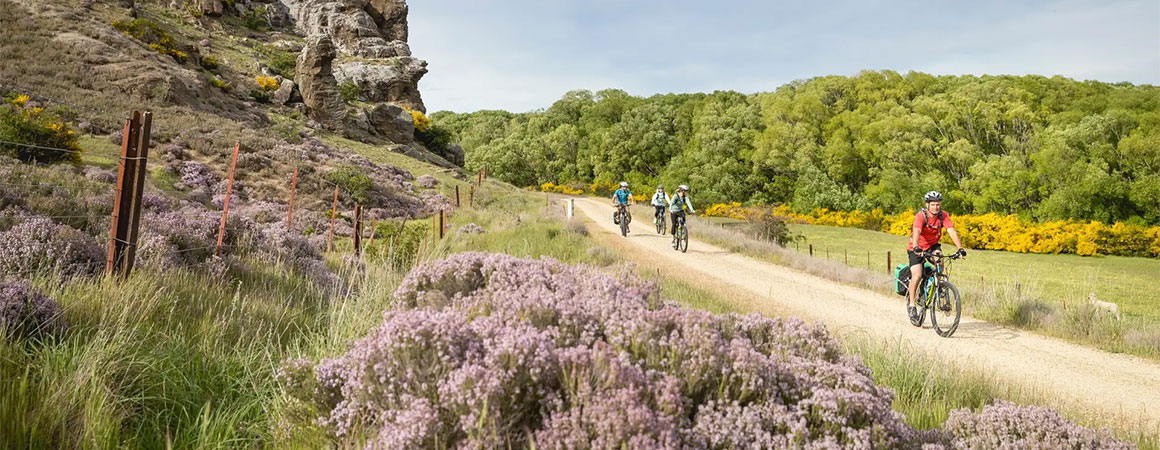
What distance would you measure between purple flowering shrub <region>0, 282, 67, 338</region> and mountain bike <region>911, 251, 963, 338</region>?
34.2 feet

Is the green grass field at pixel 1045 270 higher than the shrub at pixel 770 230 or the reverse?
the reverse

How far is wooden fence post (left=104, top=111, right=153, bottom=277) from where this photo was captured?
5.81 m

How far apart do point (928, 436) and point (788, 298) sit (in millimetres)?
8802

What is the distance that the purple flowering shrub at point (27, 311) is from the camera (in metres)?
3.66

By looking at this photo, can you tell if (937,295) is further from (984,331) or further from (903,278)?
(984,331)

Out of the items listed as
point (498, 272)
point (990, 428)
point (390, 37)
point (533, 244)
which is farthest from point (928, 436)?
point (390, 37)

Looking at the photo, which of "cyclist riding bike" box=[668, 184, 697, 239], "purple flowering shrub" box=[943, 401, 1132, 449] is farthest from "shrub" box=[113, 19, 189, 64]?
"purple flowering shrub" box=[943, 401, 1132, 449]

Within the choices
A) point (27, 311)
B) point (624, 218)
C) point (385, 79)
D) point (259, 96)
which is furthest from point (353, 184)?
point (385, 79)

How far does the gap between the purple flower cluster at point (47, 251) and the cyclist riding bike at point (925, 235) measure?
35.6ft

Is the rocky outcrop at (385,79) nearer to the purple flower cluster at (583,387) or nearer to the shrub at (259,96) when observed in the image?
the shrub at (259,96)

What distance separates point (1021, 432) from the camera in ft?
9.04

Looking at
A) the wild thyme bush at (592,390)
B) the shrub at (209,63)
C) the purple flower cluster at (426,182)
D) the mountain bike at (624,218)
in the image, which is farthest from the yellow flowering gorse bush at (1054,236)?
the shrub at (209,63)

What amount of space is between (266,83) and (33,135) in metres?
27.2

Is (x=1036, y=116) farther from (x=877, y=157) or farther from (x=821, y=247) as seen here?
(x=821, y=247)
